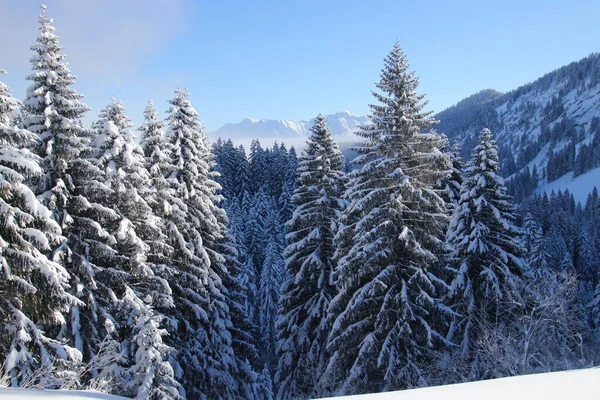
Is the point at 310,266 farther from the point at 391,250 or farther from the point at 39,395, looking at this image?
the point at 39,395

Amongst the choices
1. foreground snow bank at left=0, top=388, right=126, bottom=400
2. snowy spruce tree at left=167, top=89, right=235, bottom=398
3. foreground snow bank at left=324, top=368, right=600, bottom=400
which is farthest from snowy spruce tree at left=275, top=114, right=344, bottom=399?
foreground snow bank at left=0, top=388, right=126, bottom=400

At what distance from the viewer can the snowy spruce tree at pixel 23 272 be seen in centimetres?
1002

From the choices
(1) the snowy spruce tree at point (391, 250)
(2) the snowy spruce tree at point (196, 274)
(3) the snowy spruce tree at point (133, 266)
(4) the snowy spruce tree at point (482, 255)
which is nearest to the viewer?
(3) the snowy spruce tree at point (133, 266)

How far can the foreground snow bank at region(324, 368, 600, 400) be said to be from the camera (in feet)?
14.4

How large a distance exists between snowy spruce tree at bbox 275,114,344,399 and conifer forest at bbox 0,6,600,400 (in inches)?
4.4

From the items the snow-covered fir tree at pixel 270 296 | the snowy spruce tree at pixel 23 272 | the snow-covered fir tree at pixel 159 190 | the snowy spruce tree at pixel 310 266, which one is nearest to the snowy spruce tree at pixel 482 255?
the snowy spruce tree at pixel 310 266

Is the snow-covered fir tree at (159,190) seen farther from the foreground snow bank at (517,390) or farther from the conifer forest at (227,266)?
the foreground snow bank at (517,390)

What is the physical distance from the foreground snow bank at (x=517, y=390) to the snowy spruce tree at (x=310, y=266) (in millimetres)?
15454

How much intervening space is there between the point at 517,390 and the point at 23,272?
11.4 metres

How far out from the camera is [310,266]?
20.8m

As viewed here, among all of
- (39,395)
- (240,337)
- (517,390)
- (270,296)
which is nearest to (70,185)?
(39,395)

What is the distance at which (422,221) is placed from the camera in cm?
1583

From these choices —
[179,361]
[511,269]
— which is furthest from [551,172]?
[179,361]

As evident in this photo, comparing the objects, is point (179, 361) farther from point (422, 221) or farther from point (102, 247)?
point (422, 221)
